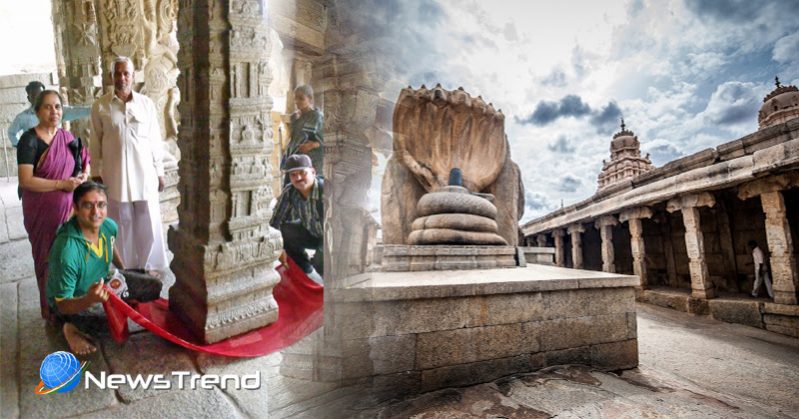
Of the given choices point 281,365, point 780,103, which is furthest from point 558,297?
point 780,103

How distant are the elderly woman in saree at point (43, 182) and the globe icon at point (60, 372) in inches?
16.1

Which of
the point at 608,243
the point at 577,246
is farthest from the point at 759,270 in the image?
the point at 577,246

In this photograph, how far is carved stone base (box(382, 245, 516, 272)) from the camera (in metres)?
3.70

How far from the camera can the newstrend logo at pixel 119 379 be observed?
1.73 m

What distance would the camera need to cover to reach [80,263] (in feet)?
6.63

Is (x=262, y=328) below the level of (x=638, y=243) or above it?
below

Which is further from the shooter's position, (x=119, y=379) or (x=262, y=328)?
(x=262, y=328)

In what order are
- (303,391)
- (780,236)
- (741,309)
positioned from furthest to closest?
1. (741,309)
2. (780,236)
3. (303,391)

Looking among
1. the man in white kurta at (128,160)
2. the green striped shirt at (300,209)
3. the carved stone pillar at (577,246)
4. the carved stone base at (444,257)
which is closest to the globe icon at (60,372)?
the man in white kurta at (128,160)

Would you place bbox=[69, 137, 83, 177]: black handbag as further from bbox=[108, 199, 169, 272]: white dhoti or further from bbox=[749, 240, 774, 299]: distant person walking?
bbox=[749, 240, 774, 299]: distant person walking

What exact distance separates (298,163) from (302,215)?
1.17ft

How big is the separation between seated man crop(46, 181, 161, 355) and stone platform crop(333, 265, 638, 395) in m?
1.36

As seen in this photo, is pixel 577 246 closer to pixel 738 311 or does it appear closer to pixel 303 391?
pixel 738 311

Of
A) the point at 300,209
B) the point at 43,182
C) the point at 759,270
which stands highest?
the point at 43,182
